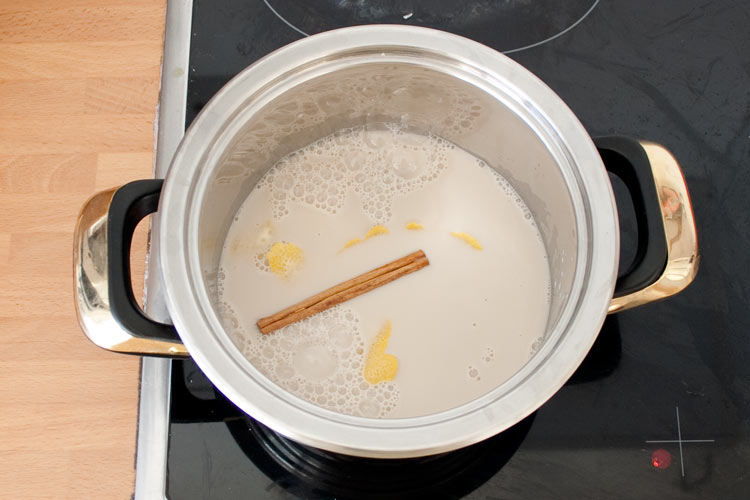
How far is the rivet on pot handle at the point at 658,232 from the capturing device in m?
0.53

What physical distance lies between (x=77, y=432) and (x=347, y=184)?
1.28 ft

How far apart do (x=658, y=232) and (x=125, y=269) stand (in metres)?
0.43

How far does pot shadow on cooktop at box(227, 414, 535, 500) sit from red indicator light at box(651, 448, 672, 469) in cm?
12

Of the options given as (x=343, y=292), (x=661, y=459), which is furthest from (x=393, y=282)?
(x=661, y=459)

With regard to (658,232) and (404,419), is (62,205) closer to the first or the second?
→ (404,419)


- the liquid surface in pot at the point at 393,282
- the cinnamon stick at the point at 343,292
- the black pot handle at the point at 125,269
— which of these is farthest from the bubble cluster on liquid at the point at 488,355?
the black pot handle at the point at 125,269

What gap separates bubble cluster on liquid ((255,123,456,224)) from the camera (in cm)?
70

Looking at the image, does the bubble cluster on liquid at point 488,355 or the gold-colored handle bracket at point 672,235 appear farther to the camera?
the bubble cluster on liquid at point 488,355

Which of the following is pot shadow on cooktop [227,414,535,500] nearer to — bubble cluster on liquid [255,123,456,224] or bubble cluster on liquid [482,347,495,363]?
bubble cluster on liquid [482,347,495,363]

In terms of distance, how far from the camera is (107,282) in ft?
1.66

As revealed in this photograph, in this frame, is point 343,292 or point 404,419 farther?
point 343,292

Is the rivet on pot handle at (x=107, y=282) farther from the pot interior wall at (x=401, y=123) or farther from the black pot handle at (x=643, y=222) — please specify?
the black pot handle at (x=643, y=222)

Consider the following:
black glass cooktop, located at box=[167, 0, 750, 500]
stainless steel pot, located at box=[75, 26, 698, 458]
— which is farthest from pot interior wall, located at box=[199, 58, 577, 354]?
black glass cooktop, located at box=[167, 0, 750, 500]

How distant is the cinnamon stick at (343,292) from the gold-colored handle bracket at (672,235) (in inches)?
8.1
